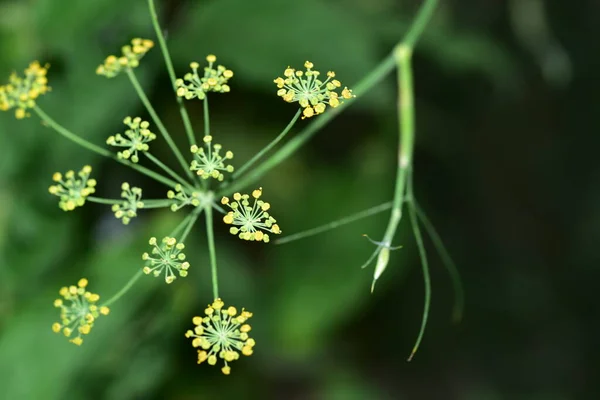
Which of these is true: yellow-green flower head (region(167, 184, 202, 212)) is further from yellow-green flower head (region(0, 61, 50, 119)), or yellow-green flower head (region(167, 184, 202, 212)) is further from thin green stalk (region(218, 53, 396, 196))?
yellow-green flower head (region(0, 61, 50, 119))

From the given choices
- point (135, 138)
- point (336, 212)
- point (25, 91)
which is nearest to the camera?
point (135, 138)

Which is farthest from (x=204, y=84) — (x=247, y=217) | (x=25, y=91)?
(x=25, y=91)

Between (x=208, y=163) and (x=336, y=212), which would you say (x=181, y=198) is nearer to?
(x=208, y=163)

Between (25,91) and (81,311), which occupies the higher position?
(25,91)

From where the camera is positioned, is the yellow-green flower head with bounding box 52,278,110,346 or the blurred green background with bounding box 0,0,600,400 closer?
the yellow-green flower head with bounding box 52,278,110,346

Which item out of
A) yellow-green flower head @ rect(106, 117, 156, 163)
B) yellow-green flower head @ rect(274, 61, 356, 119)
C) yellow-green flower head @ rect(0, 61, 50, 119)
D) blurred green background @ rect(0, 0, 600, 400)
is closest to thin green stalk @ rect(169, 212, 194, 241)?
yellow-green flower head @ rect(106, 117, 156, 163)

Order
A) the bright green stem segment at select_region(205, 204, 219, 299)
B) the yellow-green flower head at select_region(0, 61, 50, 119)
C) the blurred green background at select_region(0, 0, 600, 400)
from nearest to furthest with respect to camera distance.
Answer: the bright green stem segment at select_region(205, 204, 219, 299), the yellow-green flower head at select_region(0, 61, 50, 119), the blurred green background at select_region(0, 0, 600, 400)

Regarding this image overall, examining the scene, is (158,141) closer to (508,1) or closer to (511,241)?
(508,1)

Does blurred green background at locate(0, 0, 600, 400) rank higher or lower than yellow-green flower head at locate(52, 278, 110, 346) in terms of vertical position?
higher

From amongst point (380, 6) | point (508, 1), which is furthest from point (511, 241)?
point (380, 6)

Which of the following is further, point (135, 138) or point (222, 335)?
point (135, 138)
